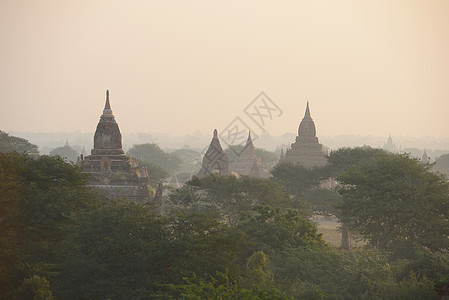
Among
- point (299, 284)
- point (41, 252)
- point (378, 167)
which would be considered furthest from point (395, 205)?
point (41, 252)

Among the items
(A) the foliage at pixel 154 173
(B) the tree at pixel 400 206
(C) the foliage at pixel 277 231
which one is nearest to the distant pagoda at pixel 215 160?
(A) the foliage at pixel 154 173

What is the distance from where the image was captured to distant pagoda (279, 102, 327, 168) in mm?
63656

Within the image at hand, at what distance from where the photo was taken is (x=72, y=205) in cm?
2095

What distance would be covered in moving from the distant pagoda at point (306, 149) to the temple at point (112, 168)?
29094 millimetres

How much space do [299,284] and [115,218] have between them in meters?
7.41

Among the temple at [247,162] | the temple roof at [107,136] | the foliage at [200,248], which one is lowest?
the foliage at [200,248]

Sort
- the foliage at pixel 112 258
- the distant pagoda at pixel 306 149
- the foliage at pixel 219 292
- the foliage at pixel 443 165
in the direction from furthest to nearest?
the foliage at pixel 443 165
the distant pagoda at pixel 306 149
the foliage at pixel 112 258
the foliage at pixel 219 292

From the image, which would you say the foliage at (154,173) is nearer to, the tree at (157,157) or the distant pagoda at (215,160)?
the distant pagoda at (215,160)

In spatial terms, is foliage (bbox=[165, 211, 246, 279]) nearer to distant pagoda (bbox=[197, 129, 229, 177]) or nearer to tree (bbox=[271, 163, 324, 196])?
tree (bbox=[271, 163, 324, 196])

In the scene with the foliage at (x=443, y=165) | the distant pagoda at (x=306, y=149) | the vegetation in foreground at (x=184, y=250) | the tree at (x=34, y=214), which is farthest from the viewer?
the foliage at (x=443, y=165)

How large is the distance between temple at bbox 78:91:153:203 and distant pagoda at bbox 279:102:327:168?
29094 mm

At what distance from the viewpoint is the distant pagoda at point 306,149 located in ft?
209

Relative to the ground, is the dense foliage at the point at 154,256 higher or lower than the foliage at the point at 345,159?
lower

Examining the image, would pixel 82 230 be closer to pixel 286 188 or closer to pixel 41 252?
pixel 41 252
